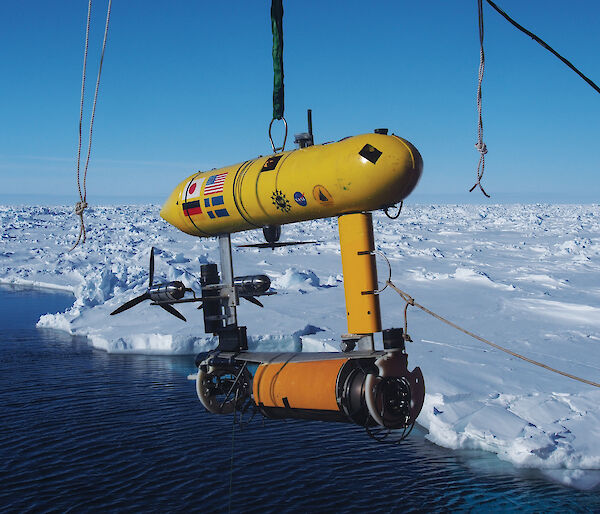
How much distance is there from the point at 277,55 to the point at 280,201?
1.66 meters

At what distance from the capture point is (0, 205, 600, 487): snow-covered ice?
13.3m

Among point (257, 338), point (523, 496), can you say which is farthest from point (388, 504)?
point (257, 338)

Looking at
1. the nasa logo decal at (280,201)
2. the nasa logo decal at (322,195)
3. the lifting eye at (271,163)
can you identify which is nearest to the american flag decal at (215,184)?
the lifting eye at (271,163)

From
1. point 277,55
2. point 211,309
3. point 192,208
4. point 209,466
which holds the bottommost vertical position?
point 209,466

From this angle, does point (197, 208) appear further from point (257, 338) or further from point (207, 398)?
point (257, 338)

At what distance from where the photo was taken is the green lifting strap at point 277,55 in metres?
6.41

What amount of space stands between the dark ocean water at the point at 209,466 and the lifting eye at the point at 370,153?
7.31 m

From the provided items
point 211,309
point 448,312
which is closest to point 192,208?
point 211,309

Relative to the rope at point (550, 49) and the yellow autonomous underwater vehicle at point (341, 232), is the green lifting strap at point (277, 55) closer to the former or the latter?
the yellow autonomous underwater vehicle at point (341, 232)

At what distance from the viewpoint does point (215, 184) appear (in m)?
6.65

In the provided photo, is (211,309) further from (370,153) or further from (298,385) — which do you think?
(370,153)

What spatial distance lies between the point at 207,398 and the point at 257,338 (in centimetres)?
1484

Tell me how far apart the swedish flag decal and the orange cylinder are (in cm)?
171

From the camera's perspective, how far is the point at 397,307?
2502 cm
